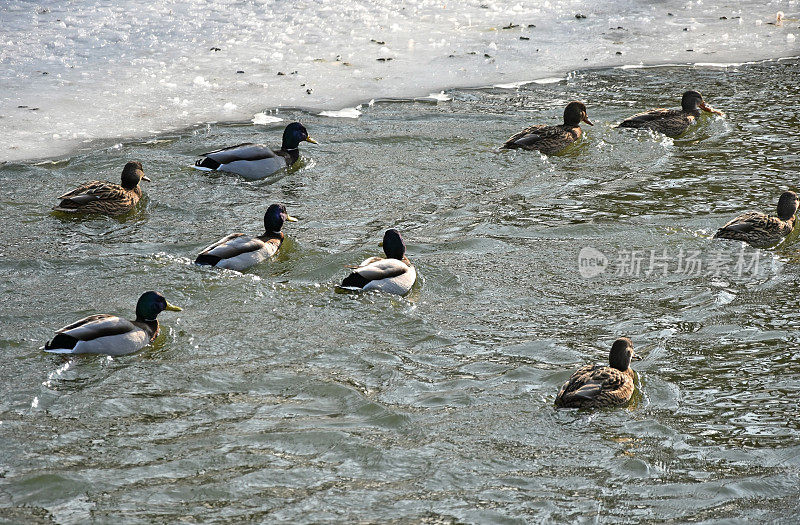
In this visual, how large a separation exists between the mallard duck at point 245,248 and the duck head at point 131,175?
72.6 inches

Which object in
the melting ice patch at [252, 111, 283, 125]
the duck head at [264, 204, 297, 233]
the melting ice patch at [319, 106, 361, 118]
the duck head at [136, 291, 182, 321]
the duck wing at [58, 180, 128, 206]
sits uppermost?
the melting ice patch at [319, 106, 361, 118]

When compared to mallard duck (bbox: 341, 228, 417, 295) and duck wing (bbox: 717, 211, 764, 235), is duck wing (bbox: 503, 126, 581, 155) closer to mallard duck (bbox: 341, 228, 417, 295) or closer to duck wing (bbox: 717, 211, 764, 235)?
duck wing (bbox: 717, 211, 764, 235)

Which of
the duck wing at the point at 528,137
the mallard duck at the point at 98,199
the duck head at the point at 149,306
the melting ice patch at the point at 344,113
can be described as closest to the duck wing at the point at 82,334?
the duck head at the point at 149,306

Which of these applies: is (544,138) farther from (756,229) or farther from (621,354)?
(621,354)

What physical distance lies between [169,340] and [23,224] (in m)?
2.81

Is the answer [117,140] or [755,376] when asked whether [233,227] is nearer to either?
[117,140]

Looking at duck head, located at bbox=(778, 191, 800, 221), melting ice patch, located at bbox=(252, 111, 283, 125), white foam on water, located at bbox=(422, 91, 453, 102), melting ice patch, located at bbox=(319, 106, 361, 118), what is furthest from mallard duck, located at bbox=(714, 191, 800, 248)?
melting ice patch, located at bbox=(252, 111, 283, 125)

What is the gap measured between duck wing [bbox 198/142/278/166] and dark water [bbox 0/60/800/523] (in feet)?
0.79

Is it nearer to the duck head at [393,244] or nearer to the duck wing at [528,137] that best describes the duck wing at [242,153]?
the duck wing at [528,137]

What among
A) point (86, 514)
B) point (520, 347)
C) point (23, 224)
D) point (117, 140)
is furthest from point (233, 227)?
point (86, 514)

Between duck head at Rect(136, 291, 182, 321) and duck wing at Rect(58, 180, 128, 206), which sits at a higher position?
duck wing at Rect(58, 180, 128, 206)

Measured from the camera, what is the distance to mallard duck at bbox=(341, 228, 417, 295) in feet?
Answer: 26.5

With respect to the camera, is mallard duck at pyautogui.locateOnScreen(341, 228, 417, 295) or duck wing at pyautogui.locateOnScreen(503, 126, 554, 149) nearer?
mallard duck at pyautogui.locateOnScreen(341, 228, 417, 295)

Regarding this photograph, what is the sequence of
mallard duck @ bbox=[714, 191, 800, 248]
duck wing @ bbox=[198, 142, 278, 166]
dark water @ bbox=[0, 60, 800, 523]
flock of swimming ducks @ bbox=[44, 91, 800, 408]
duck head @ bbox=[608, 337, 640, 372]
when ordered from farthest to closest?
1. duck wing @ bbox=[198, 142, 278, 166]
2. mallard duck @ bbox=[714, 191, 800, 248]
3. duck head @ bbox=[608, 337, 640, 372]
4. flock of swimming ducks @ bbox=[44, 91, 800, 408]
5. dark water @ bbox=[0, 60, 800, 523]
